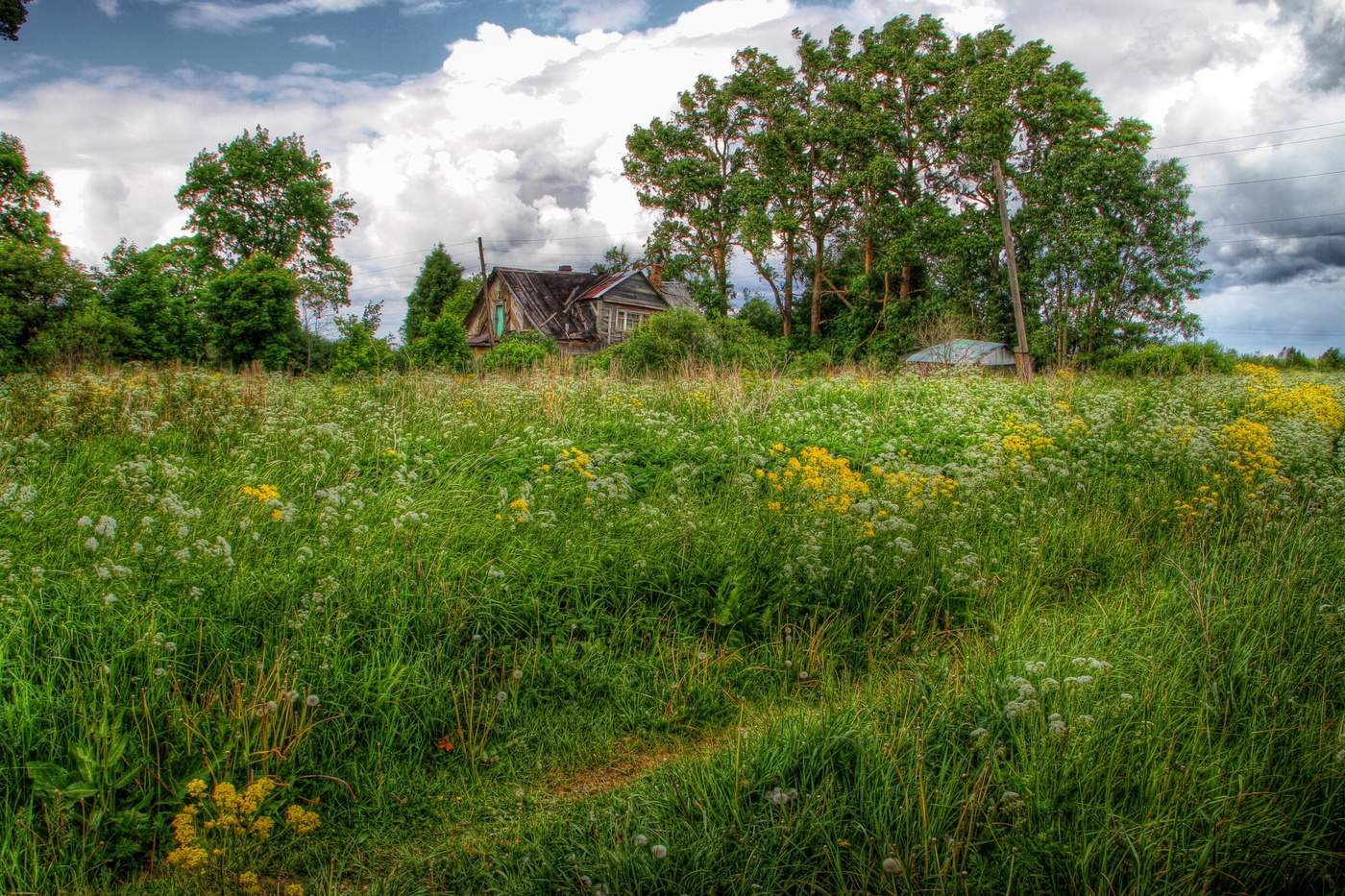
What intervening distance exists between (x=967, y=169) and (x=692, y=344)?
73.9ft

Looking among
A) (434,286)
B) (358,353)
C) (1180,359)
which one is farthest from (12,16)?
(434,286)

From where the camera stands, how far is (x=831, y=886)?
2398 millimetres

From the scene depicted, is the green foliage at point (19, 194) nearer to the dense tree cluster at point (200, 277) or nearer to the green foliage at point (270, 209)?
the dense tree cluster at point (200, 277)

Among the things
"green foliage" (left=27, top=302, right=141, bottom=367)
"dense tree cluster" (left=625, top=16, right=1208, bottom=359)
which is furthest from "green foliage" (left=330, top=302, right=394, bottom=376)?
"dense tree cluster" (left=625, top=16, right=1208, bottom=359)

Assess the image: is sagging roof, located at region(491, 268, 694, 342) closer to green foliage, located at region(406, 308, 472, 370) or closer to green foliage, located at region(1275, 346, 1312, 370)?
green foliage, located at region(406, 308, 472, 370)

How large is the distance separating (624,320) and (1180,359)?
2472 centimetres

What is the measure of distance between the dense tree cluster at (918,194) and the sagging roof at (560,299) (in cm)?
502

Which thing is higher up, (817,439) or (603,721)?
(817,439)

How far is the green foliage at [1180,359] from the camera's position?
20922 millimetres

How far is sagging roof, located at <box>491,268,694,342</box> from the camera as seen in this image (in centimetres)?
3638

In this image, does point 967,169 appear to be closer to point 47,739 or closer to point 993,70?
point 993,70

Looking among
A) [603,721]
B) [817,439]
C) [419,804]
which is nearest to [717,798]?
[603,721]

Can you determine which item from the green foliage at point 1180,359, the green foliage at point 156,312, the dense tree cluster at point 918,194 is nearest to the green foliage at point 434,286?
the dense tree cluster at point 918,194

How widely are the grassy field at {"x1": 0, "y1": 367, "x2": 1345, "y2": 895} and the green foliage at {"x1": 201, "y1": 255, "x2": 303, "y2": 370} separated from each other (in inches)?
833
